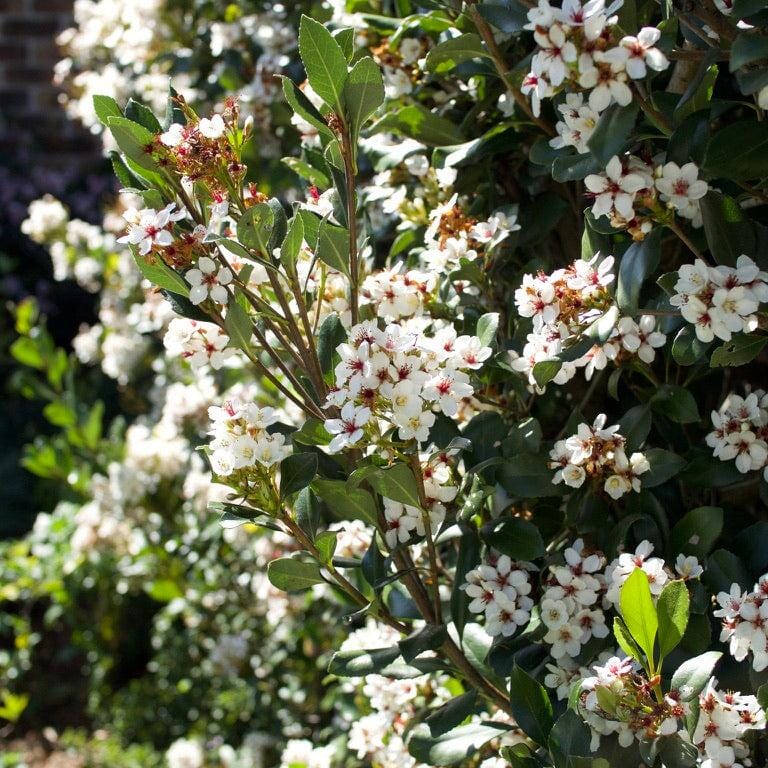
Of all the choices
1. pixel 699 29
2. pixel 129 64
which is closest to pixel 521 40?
pixel 699 29

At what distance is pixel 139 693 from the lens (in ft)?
8.78

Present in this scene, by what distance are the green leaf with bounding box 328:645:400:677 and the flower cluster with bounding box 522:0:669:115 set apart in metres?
0.58

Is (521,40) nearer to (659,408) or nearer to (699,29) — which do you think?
(699,29)

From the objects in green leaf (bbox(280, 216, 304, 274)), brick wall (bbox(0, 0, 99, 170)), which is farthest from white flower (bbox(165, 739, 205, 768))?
brick wall (bbox(0, 0, 99, 170))

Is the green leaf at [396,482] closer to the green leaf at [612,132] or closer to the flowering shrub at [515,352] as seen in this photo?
the flowering shrub at [515,352]

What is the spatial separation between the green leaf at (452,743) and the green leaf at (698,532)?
26cm

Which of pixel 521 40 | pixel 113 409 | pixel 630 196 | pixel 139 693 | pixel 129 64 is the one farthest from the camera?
pixel 113 409

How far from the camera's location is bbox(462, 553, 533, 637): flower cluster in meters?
0.99

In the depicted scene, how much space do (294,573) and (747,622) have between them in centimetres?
41

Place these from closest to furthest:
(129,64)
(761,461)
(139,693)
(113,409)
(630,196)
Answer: (630,196), (761,461), (129,64), (139,693), (113,409)

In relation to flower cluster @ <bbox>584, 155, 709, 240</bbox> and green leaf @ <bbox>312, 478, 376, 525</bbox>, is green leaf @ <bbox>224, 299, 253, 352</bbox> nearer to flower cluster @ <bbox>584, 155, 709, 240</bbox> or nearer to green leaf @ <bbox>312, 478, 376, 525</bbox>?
green leaf @ <bbox>312, 478, 376, 525</bbox>

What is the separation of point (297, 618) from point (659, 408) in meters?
1.21

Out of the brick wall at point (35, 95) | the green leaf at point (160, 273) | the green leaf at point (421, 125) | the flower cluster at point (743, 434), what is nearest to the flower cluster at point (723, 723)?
the flower cluster at point (743, 434)

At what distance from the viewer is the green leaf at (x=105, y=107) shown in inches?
37.1
